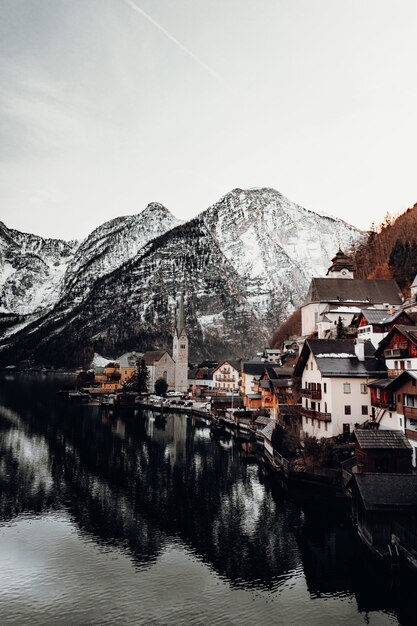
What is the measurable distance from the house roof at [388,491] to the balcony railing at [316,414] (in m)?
17.4

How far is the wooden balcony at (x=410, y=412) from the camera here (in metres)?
34.6

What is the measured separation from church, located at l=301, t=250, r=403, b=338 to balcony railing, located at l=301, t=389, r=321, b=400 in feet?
98.5

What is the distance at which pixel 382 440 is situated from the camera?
34250 mm

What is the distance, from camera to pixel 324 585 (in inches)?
967

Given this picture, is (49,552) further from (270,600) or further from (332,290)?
(332,290)

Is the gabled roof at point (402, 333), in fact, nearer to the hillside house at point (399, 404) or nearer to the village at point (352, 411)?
the village at point (352, 411)

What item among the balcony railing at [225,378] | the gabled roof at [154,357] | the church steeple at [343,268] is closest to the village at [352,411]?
the church steeple at [343,268]

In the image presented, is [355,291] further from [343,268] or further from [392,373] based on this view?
[392,373]

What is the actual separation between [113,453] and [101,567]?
3404 centimetres

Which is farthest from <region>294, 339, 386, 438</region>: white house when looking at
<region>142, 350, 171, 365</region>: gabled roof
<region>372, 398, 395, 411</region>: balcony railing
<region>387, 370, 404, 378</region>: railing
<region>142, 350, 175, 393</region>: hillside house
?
<region>142, 350, 171, 365</region>: gabled roof

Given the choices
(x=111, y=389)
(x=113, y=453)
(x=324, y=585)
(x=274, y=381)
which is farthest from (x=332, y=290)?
(x=111, y=389)

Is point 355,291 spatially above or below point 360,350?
above

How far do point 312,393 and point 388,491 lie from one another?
22311 millimetres

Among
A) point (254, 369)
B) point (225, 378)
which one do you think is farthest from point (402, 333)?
point (225, 378)
